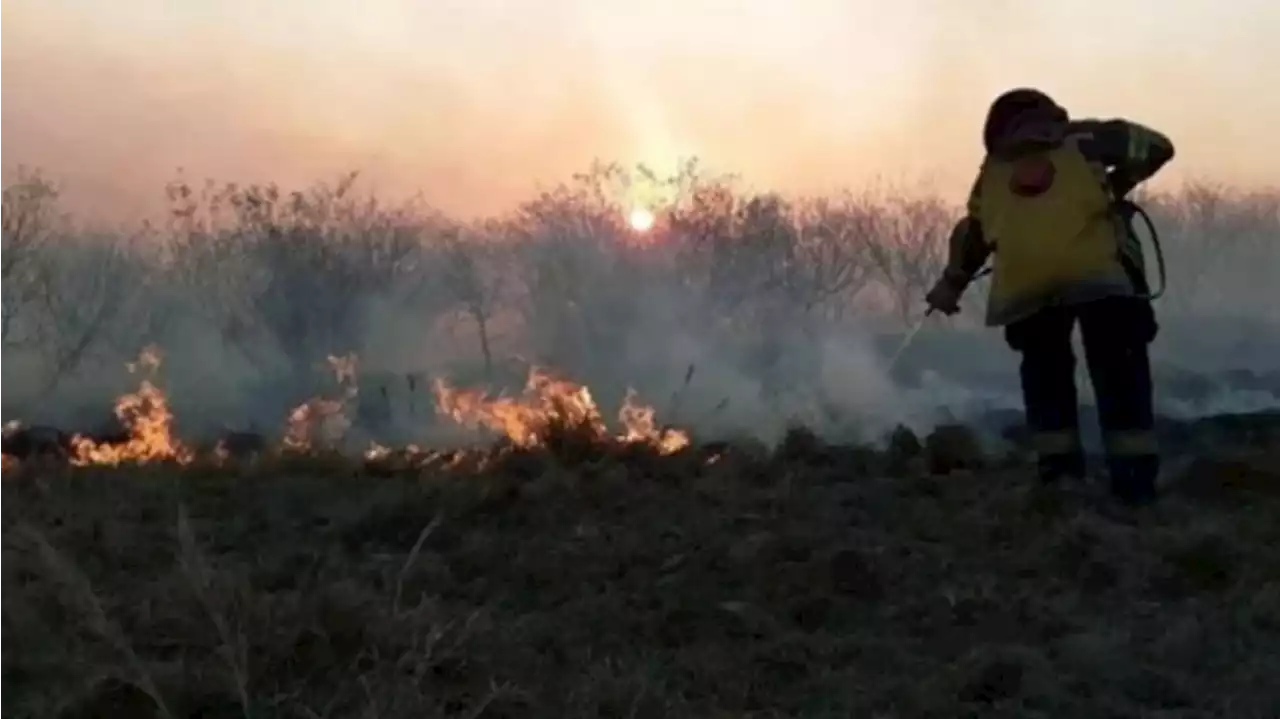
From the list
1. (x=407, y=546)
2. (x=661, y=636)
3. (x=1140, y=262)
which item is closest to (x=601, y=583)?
(x=661, y=636)

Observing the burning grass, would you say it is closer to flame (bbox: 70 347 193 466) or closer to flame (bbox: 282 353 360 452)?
flame (bbox: 70 347 193 466)

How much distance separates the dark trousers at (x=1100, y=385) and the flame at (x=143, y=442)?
11.4ft

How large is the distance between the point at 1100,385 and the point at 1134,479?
19.3 inches

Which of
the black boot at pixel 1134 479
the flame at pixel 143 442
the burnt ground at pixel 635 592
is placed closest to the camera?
the burnt ground at pixel 635 592

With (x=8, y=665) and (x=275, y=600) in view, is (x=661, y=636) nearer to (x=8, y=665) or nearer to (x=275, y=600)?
(x=275, y=600)

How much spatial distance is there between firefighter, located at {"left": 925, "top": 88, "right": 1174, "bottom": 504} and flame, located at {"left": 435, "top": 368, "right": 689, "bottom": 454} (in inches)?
58.9

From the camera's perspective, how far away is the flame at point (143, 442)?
746 centimetres

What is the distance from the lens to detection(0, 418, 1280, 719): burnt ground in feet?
10.6

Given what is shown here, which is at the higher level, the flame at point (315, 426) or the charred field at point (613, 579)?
the flame at point (315, 426)

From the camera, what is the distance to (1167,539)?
4711 millimetres

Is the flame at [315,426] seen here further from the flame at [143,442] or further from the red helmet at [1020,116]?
the red helmet at [1020,116]

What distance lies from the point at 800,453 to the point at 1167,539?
2054 millimetres

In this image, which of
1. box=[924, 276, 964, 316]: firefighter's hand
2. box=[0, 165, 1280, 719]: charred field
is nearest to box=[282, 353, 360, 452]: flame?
box=[0, 165, 1280, 719]: charred field

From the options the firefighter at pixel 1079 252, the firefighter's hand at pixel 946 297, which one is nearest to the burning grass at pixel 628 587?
the firefighter at pixel 1079 252
